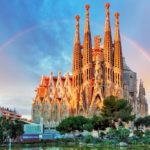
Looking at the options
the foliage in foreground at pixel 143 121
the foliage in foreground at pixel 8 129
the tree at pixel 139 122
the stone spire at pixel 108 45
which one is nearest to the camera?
the foliage in foreground at pixel 8 129

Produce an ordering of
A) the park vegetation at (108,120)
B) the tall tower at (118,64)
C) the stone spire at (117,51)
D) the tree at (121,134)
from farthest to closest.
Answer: the stone spire at (117,51) < the tall tower at (118,64) < the park vegetation at (108,120) < the tree at (121,134)

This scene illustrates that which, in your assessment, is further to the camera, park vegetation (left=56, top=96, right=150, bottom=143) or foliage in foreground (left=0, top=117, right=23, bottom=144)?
park vegetation (left=56, top=96, right=150, bottom=143)

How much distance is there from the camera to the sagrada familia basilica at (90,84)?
3851 inches

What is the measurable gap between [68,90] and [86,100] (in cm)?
1058

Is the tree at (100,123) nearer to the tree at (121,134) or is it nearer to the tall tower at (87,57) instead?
the tree at (121,134)

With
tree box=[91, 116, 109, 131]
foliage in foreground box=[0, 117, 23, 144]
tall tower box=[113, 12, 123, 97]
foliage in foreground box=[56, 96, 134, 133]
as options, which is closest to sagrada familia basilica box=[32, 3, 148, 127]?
tall tower box=[113, 12, 123, 97]

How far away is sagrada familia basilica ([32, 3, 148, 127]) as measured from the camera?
3851 inches

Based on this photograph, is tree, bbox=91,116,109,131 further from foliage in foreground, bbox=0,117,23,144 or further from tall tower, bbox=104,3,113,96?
tall tower, bbox=104,3,113,96

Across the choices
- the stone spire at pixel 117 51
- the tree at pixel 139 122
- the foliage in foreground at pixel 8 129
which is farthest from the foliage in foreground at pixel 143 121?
the foliage in foreground at pixel 8 129

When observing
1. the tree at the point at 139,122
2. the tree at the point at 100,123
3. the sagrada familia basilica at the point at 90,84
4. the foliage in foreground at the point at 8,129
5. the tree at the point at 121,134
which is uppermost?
the sagrada familia basilica at the point at 90,84

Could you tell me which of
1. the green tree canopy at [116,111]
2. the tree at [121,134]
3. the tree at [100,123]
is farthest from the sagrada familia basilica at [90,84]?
the tree at [121,134]

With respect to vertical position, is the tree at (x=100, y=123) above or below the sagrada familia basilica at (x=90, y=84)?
below

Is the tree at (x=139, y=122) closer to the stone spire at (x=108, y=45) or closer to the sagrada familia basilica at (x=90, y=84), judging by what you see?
the sagrada familia basilica at (x=90, y=84)

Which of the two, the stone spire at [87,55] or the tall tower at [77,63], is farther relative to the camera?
the tall tower at [77,63]
